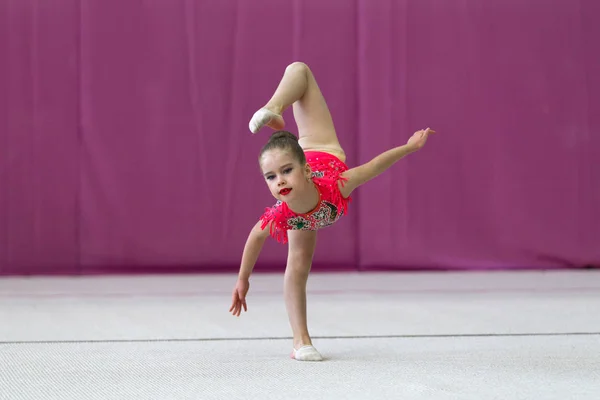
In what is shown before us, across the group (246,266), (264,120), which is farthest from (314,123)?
(246,266)

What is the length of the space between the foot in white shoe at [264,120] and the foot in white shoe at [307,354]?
51cm

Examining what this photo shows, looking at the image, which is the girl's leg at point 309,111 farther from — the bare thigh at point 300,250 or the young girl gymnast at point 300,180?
the bare thigh at point 300,250

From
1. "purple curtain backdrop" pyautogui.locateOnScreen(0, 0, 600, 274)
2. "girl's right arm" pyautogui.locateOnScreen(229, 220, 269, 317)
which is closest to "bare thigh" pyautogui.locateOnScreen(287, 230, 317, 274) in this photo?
"girl's right arm" pyautogui.locateOnScreen(229, 220, 269, 317)

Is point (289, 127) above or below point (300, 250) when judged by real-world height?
above

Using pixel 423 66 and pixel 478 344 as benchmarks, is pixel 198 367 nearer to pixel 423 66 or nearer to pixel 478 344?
pixel 478 344

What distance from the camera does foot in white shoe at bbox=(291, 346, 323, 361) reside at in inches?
72.6

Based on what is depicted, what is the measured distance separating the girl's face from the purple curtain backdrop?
91.4 inches

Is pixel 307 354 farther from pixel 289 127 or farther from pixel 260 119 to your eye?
pixel 289 127

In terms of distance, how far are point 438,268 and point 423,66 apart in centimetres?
103

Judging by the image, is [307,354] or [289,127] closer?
[307,354]

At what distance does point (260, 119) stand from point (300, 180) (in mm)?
164

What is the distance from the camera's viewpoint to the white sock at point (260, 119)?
178 centimetres

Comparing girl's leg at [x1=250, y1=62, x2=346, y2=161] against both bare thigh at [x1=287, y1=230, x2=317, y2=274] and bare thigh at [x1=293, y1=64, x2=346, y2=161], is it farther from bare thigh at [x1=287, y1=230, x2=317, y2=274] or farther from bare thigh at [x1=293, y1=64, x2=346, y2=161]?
bare thigh at [x1=287, y1=230, x2=317, y2=274]

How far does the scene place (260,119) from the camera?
1794 mm
